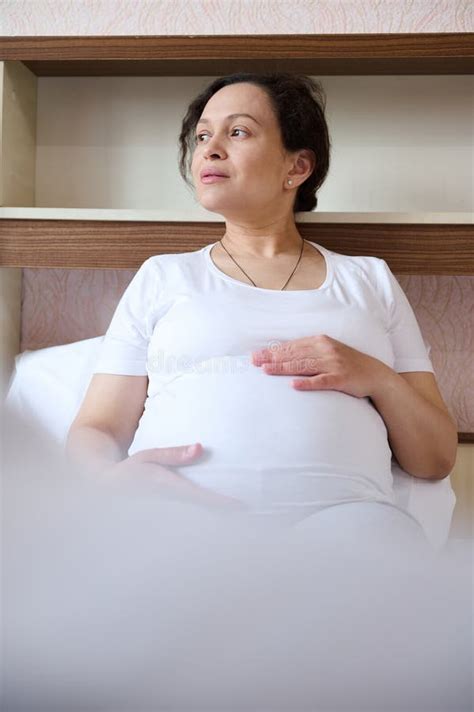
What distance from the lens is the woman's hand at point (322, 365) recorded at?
1.15 m

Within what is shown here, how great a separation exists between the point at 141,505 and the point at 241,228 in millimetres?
1086

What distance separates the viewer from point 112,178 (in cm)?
189

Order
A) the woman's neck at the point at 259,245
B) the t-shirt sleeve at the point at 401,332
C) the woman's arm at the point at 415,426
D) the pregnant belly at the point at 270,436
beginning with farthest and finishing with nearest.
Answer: the woman's neck at the point at 259,245, the t-shirt sleeve at the point at 401,332, the woman's arm at the point at 415,426, the pregnant belly at the point at 270,436

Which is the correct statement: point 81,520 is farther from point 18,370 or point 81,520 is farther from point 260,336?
point 18,370

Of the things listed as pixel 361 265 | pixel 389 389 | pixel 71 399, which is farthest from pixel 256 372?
pixel 71 399

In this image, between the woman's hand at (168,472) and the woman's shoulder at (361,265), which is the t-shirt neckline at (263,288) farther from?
the woman's hand at (168,472)

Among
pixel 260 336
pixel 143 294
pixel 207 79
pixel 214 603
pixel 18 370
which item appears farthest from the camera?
pixel 207 79

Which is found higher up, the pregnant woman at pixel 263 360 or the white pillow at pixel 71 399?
the pregnant woman at pixel 263 360

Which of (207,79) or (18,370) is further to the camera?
(207,79)

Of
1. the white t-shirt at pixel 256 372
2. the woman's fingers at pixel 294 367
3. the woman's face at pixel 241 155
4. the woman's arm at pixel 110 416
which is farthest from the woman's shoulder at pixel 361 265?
the woman's arm at pixel 110 416

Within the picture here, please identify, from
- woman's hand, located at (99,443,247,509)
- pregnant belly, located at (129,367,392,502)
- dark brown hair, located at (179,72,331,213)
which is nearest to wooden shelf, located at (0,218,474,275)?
dark brown hair, located at (179,72,331,213)

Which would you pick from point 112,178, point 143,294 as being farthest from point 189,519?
point 112,178

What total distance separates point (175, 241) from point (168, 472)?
2.25 ft

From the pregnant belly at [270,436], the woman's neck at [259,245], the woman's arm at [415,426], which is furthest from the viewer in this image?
the woman's neck at [259,245]
